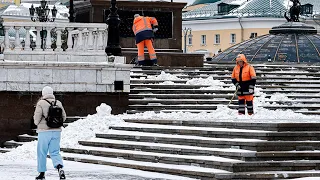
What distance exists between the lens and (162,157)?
2117 cm

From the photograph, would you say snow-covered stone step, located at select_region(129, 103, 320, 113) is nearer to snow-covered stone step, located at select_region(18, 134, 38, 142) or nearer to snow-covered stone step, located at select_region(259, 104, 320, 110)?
snow-covered stone step, located at select_region(259, 104, 320, 110)

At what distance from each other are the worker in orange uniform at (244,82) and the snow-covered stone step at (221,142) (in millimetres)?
2584

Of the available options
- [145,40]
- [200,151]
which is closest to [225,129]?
[200,151]

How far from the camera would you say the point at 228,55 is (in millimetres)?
49594

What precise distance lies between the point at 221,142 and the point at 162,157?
1.02 metres

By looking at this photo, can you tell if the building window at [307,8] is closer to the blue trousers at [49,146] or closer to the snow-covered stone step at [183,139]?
the snow-covered stone step at [183,139]

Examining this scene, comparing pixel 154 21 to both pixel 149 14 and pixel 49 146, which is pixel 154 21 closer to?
pixel 149 14

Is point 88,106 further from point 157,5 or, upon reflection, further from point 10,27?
point 157,5

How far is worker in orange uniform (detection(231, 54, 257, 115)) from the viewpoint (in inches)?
A: 970

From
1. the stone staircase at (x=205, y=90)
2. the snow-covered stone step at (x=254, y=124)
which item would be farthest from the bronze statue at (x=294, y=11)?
the snow-covered stone step at (x=254, y=124)

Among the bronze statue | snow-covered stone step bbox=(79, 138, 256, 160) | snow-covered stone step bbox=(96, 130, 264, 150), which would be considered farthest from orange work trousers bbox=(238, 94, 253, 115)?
the bronze statue

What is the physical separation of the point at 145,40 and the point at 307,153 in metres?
11.0

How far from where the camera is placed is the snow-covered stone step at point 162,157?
1994 centimetres

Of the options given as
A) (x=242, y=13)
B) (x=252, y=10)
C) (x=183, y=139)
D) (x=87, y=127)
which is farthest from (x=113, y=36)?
(x=242, y=13)
